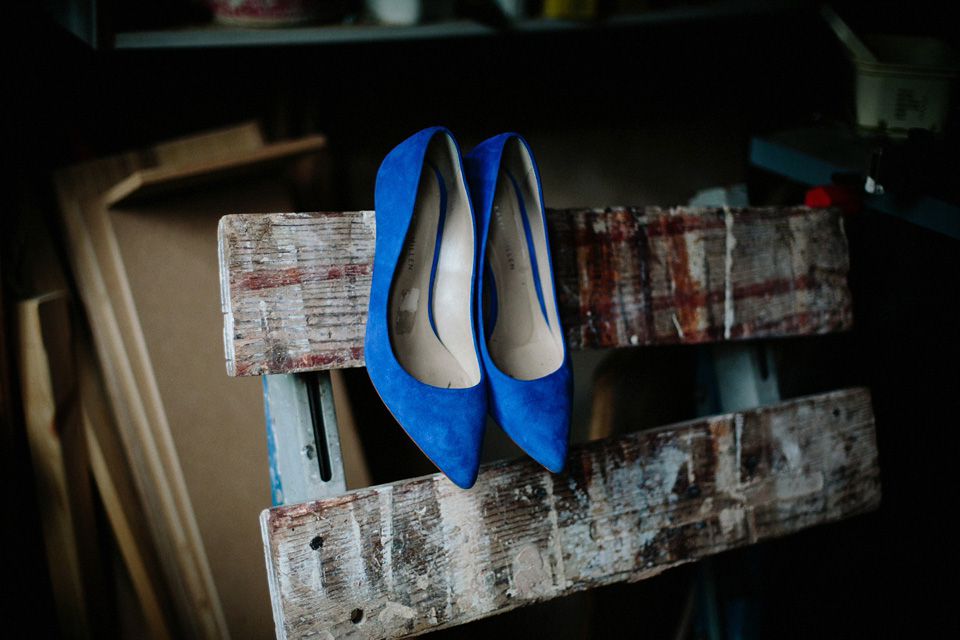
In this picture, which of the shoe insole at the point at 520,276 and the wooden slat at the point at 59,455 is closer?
the shoe insole at the point at 520,276

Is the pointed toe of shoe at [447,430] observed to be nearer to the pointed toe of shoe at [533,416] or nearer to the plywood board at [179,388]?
the pointed toe of shoe at [533,416]

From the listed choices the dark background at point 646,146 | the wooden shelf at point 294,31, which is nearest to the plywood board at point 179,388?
the dark background at point 646,146

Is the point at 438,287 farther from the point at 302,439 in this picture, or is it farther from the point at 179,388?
the point at 179,388

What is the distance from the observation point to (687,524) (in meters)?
0.92

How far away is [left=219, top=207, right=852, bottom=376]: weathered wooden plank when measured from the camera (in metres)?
0.75

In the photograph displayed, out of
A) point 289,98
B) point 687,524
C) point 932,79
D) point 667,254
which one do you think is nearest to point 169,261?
point 289,98

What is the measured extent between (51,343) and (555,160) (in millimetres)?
1243

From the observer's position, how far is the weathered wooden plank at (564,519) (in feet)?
2.45

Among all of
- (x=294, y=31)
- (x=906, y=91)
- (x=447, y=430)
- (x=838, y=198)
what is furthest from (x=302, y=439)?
(x=906, y=91)

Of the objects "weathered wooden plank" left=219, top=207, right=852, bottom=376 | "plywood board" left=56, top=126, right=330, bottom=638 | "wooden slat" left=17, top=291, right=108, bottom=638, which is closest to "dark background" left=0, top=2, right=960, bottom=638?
"wooden slat" left=17, top=291, right=108, bottom=638

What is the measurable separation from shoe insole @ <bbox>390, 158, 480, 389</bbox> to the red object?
27.9 inches

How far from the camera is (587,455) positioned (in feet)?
2.86

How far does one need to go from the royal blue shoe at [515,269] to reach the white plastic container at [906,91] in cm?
92

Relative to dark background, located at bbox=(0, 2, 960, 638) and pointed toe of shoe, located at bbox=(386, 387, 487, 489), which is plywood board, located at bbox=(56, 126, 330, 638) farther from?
pointed toe of shoe, located at bbox=(386, 387, 487, 489)
